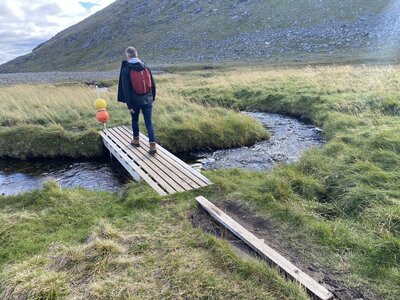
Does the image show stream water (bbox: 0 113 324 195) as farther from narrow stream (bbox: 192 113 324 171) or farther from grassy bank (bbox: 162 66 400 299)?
grassy bank (bbox: 162 66 400 299)

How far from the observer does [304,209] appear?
5871 mm

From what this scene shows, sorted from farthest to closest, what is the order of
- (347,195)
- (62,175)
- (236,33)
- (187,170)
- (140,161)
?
Answer: (236,33) < (62,175) < (140,161) < (187,170) < (347,195)

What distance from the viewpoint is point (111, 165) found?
10438 millimetres

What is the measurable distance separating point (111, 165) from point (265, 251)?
694 centimetres

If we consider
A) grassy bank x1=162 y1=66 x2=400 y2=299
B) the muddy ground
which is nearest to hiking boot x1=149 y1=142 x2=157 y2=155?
grassy bank x1=162 y1=66 x2=400 y2=299

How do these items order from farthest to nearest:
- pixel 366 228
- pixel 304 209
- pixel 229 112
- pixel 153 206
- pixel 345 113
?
1. pixel 229 112
2. pixel 345 113
3. pixel 153 206
4. pixel 304 209
5. pixel 366 228

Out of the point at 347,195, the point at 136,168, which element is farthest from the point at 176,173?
the point at 347,195

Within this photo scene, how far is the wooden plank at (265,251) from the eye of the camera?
397 centimetres

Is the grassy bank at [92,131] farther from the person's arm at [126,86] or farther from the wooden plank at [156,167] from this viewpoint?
the person's arm at [126,86]

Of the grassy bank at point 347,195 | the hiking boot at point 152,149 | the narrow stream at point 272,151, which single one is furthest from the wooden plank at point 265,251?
the narrow stream at point 272,151

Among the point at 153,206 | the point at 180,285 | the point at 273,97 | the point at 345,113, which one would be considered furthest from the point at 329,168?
the point at 273,97

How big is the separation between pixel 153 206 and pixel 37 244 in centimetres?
208

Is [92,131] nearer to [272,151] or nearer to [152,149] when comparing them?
[152,149]

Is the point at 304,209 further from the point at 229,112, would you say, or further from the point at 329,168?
the point at 229,112
